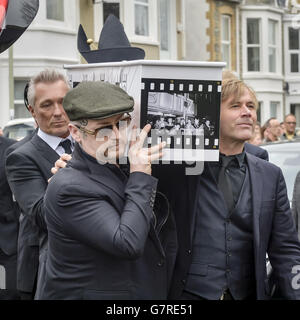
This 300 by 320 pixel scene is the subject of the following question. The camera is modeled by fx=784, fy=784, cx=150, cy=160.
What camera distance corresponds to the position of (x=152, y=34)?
23.1m

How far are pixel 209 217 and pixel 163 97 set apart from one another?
2.24 feet

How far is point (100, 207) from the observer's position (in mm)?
2902

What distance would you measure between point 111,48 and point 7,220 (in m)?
1.64

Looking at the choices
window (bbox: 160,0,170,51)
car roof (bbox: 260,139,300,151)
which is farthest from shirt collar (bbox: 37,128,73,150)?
window (bbox: 160,0,170,51)

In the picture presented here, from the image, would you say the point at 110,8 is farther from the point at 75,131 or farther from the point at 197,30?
the point at 75,131

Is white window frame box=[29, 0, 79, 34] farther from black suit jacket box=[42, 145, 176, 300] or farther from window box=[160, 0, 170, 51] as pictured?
black suit jacket box=[42, 145, 176, 300]

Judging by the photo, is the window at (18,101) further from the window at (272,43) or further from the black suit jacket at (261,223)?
the black suit jacket at (261,223)

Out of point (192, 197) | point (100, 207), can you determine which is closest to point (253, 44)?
point (192, 197)

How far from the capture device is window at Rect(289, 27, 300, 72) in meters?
35.5

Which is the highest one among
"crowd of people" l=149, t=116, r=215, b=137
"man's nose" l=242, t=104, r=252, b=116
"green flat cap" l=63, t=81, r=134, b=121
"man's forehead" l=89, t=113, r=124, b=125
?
"green flat cap" l=63, t=81, r=134, b=121

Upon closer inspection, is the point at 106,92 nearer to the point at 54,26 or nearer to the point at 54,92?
the point at 54,92

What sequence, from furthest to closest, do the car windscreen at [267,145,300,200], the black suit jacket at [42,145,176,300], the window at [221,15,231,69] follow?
the window at [221,15,231,69] < the car windscreen at [267,145,300,200] < the black suit jacket at [42,145,176,300]

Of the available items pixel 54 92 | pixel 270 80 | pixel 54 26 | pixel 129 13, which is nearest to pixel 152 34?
pixel 129 13

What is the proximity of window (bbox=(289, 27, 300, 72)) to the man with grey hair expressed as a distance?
106ft
